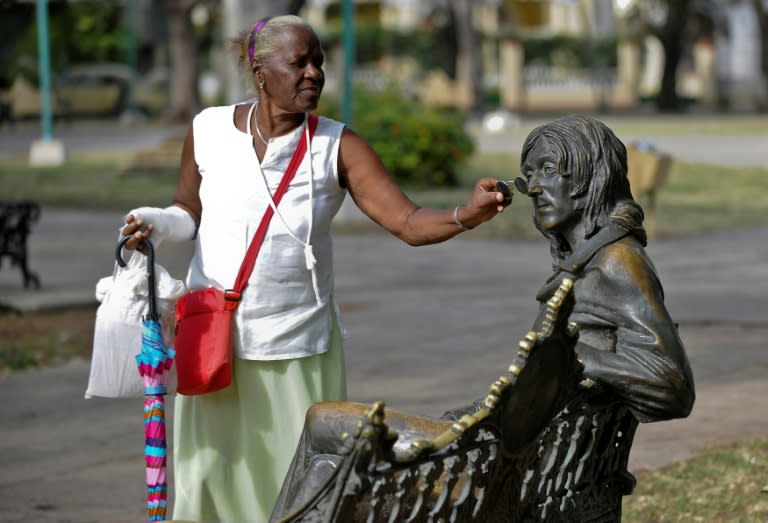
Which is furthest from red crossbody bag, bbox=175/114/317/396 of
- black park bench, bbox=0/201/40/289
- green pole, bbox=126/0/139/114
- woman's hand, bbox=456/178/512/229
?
green pole, bbox=126/0/139/114

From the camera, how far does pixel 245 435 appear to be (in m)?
4.29

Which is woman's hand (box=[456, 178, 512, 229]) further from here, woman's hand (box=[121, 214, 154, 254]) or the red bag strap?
woman's hand (box=[121, 214, 154, 254])

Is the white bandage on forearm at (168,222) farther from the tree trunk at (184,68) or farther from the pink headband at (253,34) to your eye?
the tree trunk at (184,68)

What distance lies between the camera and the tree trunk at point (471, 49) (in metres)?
41.2

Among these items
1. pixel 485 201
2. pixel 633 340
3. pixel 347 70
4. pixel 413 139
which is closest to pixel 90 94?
pixel 413 139

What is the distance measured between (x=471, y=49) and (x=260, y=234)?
38254mm

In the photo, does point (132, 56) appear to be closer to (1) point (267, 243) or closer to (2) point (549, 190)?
(1) point (267, 243)

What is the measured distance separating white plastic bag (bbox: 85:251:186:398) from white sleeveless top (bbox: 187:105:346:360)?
0.20 metres

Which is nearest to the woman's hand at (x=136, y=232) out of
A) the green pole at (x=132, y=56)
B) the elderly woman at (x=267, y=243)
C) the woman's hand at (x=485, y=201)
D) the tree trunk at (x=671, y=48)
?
the elderly woman at (x=267, y=243)

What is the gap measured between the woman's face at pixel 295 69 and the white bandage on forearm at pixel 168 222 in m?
0.51

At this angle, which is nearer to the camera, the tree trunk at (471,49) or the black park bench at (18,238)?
the black park bench at (18,238)

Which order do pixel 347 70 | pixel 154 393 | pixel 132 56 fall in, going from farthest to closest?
pixel 132 56, pixel 347 70, pixel 154 393

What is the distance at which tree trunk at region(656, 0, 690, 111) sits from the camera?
4622 centimetres

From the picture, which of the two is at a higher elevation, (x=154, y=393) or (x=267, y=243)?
(x=267, y=243)
